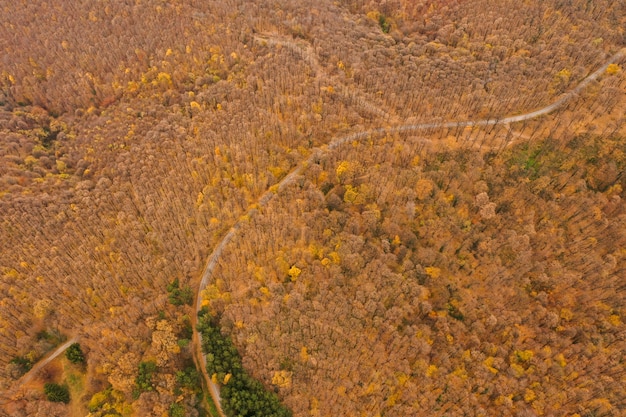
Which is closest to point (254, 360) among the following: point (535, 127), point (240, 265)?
point (240, 265)

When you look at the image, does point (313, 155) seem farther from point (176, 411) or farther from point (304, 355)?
point (176, 411)

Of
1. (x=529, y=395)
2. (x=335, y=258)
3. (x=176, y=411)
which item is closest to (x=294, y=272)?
(x=335, y=258)

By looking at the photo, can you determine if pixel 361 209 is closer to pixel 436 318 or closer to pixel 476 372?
pixel 436 318

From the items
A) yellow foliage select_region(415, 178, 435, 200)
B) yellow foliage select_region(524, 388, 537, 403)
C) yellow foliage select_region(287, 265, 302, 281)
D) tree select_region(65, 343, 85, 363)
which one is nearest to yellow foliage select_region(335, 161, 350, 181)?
yellow foliage select_region(415, 178, 435, 200)

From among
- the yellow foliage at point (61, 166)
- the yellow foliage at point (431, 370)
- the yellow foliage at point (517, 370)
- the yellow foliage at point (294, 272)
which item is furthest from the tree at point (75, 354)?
the yellow foliage at point (517, 370)

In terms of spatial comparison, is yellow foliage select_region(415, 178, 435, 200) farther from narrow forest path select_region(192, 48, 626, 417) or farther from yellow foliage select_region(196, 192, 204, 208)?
yellow foliage select_region(196, 192, 204, 208)
